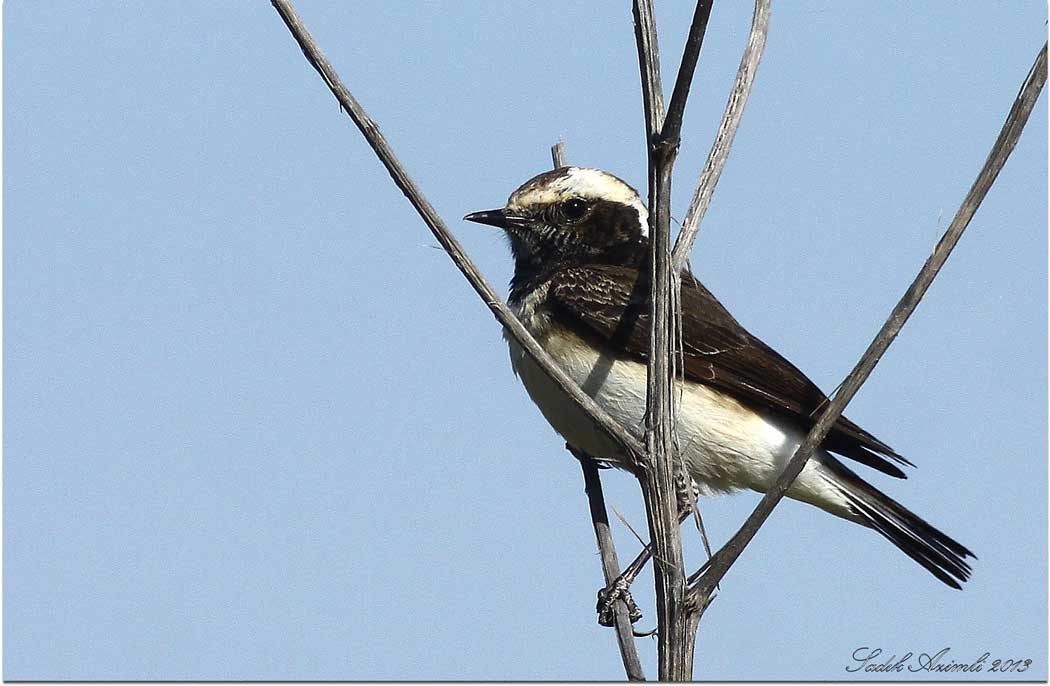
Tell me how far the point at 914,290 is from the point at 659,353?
90 cm

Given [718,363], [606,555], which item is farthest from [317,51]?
[718,363]

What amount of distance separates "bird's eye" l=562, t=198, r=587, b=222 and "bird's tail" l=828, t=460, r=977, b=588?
2138 millimetres

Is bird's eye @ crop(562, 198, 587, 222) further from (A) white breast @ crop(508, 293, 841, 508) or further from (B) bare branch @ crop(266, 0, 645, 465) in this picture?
(B) bare branch @ crop(266, 0, 645, 465)

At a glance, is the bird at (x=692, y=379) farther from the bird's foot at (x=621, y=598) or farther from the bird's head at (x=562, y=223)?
the bird's foot at (x=621, y=598)

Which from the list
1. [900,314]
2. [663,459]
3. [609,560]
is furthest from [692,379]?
[900,314]

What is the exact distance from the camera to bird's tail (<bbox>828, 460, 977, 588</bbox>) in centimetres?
721

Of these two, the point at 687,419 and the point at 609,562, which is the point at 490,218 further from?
the point at 609,562

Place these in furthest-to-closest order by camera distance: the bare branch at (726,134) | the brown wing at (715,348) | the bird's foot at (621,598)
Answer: the brown wing at (715,348) < the bird's foot at (621,598) < the bare branch at (726,134)

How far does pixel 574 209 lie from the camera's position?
786 cm

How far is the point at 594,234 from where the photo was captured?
7.92m

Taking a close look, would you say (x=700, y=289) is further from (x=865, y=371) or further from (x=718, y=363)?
(x=865, y=371)

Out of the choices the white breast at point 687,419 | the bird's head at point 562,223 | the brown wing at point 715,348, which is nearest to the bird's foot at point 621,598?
the white breast at point 687,419

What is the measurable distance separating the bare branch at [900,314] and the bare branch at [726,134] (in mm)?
1240

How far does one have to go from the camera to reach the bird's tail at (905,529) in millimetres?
7207
